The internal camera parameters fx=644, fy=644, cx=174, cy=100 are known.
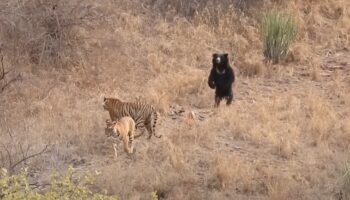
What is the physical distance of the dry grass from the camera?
22.9 ft

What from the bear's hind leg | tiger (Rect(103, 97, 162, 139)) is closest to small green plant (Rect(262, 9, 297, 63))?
the bear's hind leg

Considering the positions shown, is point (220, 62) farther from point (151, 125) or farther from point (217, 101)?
point (151, 125)

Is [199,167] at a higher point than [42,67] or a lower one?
lower

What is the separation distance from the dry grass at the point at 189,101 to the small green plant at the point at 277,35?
0.61 feet

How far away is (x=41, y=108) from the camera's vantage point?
8.81 meters

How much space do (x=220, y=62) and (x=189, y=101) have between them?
74 centimetres

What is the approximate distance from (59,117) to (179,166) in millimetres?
2194

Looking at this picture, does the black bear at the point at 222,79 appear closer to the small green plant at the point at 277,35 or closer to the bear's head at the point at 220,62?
the bear's head at the point at 220,62

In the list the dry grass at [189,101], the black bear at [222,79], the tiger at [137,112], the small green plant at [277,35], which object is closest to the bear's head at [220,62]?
the black bear at [222,79]

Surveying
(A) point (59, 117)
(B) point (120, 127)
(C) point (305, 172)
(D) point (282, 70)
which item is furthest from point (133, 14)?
(C) point (305, 172)

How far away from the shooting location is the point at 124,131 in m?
7.37

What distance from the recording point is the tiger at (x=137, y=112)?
785 centimetres

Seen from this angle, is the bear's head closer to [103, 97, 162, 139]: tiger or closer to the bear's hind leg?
the bear's hind leg

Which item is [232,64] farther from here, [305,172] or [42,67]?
[305,172]
